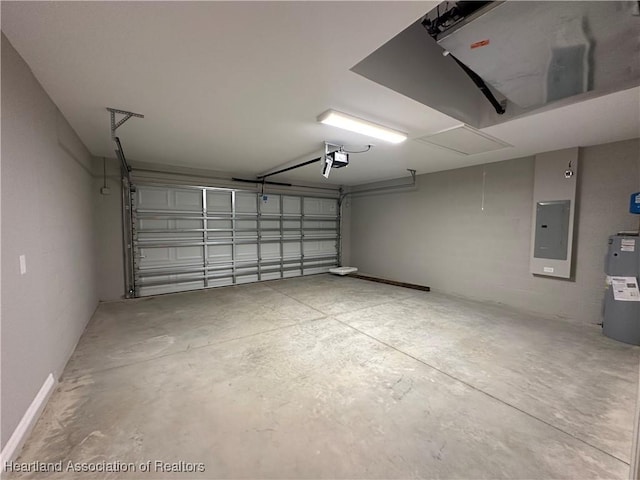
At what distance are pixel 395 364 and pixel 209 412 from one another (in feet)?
5.24

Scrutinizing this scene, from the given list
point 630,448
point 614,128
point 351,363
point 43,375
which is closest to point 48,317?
point 43,375

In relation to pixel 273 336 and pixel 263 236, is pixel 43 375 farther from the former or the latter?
pixel 263 236

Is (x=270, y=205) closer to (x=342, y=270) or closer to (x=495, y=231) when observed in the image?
(x=342, y=270)

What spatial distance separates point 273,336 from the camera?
2.96m

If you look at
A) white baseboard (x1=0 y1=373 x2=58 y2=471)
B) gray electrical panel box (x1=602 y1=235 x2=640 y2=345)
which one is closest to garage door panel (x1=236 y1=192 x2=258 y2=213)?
white baseboard (x1=0 y1=373 x2=58 y2=471)

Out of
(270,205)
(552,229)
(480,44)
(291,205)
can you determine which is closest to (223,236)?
(270,205)

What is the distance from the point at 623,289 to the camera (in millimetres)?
2869

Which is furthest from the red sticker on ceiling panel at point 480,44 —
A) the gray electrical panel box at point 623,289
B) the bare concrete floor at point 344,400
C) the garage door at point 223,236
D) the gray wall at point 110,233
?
the gray wall at point 110,233

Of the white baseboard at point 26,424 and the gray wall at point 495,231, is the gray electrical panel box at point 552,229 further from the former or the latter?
the white baseboard at point 26,424

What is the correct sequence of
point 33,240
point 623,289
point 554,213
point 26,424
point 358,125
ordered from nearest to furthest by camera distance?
point 26,424 → point 33,240 → point 358,125 → point 623,289 → point 554,213

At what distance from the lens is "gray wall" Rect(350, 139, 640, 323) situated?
3252 mm

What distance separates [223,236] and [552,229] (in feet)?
18.6

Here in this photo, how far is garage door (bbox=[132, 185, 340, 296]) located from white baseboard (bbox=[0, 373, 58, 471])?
118 inches

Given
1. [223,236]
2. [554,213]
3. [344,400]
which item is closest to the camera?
[344,400]
